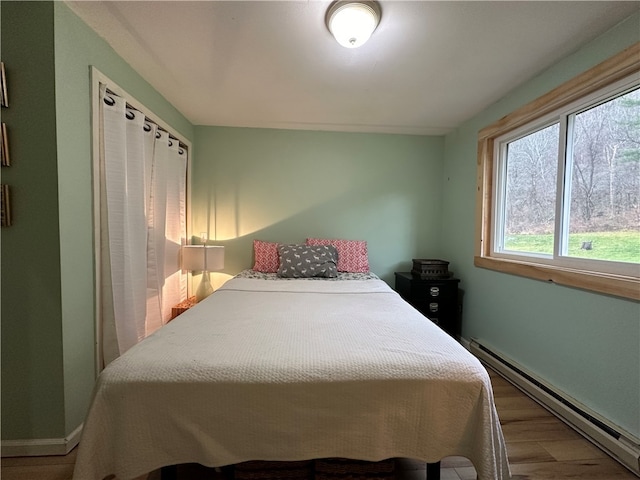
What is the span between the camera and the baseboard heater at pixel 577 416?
1277mm

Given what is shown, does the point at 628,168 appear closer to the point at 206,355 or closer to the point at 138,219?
the point at 206,355

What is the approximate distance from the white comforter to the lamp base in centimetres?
201

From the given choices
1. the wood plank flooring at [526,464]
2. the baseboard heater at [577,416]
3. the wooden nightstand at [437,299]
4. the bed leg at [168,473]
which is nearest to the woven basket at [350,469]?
the wood plank flooring at [526,464]

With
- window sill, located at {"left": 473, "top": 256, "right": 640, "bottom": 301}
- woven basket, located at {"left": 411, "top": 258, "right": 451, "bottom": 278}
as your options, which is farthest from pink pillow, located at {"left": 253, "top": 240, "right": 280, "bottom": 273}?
window sill, located at {"left": 473, "top": 256, "right": 640, "bottom": 301}

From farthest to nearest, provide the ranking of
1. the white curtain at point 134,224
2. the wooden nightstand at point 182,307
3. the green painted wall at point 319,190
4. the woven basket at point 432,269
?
the green painted wall at point 319,190 < the woven basket at point 432,269 < the wooden nightstand at point 182,307 < the white curtain at point 134,224

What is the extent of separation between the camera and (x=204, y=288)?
2.96 m

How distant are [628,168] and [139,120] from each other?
9.66 feet

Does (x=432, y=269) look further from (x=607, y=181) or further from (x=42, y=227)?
(x=42, y=227)

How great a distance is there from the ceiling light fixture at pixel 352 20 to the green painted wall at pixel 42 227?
4.31ft

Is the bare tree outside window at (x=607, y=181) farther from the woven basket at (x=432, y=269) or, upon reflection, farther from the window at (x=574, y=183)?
the woven basket at (x=432, y=269)

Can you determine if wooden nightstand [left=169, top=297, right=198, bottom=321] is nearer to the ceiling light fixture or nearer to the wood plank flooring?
the wood plank flooring

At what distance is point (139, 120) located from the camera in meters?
1.88

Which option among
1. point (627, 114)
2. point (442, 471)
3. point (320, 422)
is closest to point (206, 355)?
point (320, 422)

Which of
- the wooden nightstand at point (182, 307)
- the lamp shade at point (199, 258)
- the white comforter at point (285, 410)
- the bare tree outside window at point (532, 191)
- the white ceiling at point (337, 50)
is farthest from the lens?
the lamp shade at point (199, 258)
